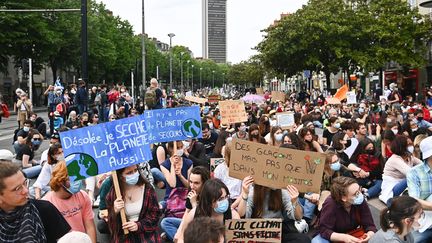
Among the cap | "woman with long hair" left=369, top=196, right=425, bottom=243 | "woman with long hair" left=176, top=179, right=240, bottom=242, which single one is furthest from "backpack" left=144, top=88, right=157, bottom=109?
"woman with long hair" left=369, top=196, right=425, bottom=243

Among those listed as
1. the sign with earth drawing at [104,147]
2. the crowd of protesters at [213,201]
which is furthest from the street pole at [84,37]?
the sign with earth drawing at [104,147]

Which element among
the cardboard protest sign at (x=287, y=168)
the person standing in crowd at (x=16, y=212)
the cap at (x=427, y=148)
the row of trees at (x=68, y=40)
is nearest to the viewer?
the person standing in crowd at (x=16, y=212)

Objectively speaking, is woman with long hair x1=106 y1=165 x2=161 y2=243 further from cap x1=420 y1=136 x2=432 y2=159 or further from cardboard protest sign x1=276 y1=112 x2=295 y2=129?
cardboard protest sign x1=276 y1=112 x2=295 y2=129

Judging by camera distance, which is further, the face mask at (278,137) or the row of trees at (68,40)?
the row of trees at (68,40)

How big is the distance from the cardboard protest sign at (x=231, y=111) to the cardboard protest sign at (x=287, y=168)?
799 centimetres

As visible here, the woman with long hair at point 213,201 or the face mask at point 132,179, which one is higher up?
the face mask at point 132,179

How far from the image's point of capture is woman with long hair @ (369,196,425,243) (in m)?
4.45

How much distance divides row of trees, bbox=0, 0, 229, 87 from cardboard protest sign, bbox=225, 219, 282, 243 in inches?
868

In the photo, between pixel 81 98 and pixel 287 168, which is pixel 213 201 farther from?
pixel 81 98

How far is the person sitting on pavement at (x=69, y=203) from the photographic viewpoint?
5.14 m

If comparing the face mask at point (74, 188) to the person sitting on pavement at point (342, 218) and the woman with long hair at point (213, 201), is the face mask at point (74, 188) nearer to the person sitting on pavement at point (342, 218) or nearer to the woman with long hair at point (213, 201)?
the woman with long hair at point (213, 201)

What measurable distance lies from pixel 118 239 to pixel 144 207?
38 cm

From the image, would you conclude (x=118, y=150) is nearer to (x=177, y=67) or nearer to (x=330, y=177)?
(x=330, y=177)

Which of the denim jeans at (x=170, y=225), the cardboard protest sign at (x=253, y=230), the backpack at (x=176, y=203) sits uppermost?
the cardboard protest sign at (x=253, y=230)
